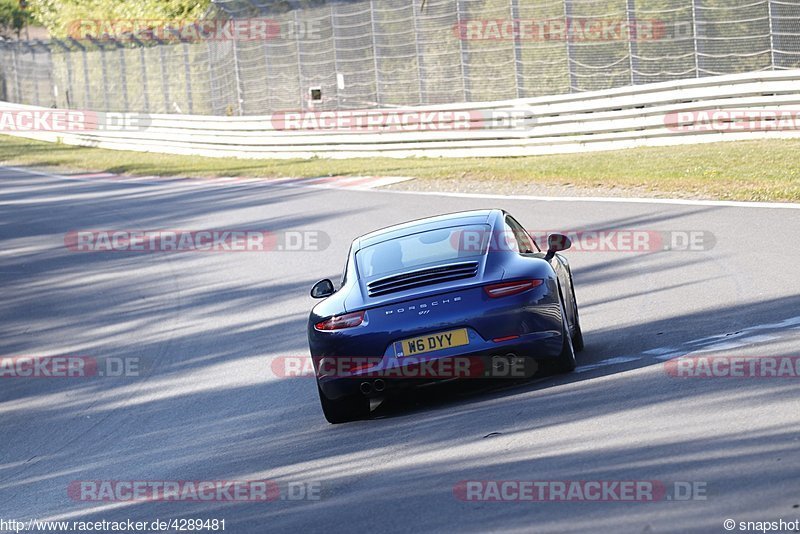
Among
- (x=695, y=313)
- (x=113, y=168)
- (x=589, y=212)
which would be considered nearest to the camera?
(x=695, y=313)

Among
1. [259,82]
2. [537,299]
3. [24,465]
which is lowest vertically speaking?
[24,465]

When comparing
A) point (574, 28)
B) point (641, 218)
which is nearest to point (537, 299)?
point (641, 218)

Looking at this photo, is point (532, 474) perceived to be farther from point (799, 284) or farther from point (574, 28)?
point (574, 28)

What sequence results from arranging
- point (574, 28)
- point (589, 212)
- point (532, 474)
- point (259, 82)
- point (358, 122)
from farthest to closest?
point (259, 82)
point (358, 122)
point (574, 28)
point (589, 212)
point (532, 474)

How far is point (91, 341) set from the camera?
506 inches

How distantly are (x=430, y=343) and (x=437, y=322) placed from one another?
0.45 ft

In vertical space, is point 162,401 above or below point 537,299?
below

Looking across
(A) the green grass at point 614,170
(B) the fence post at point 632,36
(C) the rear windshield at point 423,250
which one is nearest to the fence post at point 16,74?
(A) the green grass at point 614,170

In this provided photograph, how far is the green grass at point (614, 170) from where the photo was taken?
686 inches

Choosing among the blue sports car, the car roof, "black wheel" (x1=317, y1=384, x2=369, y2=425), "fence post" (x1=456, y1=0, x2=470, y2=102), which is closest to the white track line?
"fence post" (x1=456, y1=0, x2=470, y2=102)

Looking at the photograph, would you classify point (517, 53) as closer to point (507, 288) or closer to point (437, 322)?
point (507, 288)

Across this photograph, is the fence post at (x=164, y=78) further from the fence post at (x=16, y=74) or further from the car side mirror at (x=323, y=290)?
the car side mirror at (x=323, y=290)

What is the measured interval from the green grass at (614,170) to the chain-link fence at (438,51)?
2.04m

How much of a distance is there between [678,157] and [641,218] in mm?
6108
